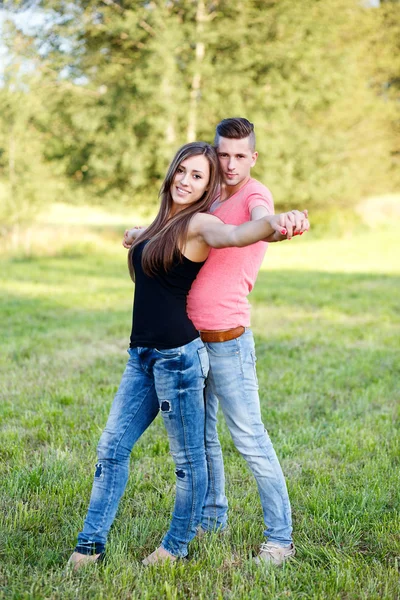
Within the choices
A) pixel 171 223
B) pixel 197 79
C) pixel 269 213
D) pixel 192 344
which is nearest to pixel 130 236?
pixel 171 223

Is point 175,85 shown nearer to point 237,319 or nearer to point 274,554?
point 237,319

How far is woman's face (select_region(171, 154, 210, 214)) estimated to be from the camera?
9.32 ft

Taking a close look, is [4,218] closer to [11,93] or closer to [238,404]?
[11,93]

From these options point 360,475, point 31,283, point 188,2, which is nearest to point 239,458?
point 360,475

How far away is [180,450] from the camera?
296 cm

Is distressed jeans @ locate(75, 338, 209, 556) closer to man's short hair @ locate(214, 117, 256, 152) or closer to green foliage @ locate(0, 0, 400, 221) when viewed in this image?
man's short hair @ locate(214, 117, 256, 152)

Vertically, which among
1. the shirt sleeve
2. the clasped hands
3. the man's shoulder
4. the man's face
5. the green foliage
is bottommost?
the clasped hands

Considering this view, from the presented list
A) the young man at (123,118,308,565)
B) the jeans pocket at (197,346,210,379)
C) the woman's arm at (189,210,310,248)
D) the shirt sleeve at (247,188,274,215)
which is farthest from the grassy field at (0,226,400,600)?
the shirt sleeve at (247,188,274,215)

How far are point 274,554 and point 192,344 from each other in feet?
3.61

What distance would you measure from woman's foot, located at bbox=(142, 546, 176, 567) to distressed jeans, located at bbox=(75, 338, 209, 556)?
0.07 ft

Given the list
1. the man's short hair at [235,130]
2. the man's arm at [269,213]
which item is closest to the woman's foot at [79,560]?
the man's arm at [269,213]

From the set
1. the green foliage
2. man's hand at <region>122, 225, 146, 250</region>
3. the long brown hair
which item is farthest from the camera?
the green foliage

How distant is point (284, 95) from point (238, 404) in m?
22.1

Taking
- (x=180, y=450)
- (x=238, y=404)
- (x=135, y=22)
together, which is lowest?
(x=180, y=450)
